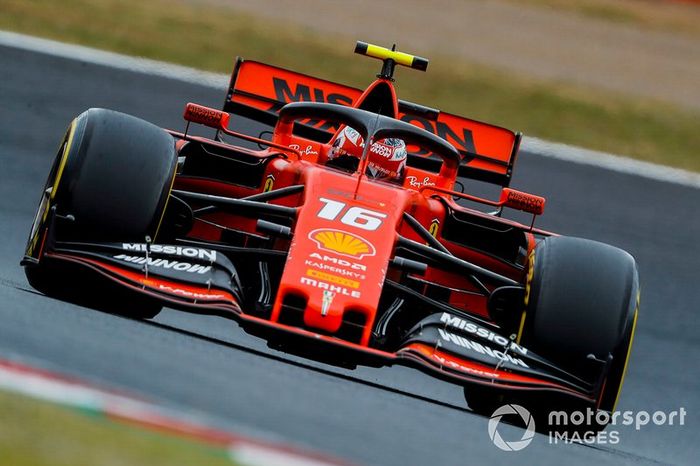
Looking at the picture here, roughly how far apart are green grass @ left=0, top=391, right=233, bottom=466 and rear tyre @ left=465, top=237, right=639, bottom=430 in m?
2.57

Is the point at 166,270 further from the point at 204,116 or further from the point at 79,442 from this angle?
the point at 79,442

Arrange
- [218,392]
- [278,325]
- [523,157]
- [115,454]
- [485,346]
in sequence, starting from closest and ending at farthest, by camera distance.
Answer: [115,454] < [218,392] < [278,325] < [485,346] < [523,157]

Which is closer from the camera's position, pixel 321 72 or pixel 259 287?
pixel 259 287

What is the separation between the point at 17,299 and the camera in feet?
19.1

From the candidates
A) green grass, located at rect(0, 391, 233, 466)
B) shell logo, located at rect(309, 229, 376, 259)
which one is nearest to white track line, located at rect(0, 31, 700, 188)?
shell logo, located at rect(309, 229, 376, 259)

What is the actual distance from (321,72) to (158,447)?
9473 millimetres

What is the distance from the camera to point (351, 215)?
21.6 ft

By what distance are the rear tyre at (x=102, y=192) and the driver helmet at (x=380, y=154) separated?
4.90ft

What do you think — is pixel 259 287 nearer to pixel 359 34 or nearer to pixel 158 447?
pixel 158 447

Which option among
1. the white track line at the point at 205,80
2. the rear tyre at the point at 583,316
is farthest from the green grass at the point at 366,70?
the rear tyre at the point at 583,316

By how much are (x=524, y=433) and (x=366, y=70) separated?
8438mm

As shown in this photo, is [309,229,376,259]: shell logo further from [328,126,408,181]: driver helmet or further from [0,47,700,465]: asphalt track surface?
[328,126,408,181]: driver helmet

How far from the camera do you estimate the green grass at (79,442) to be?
11.6 ft

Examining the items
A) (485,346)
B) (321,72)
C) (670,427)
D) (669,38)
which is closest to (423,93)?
(321,72)
